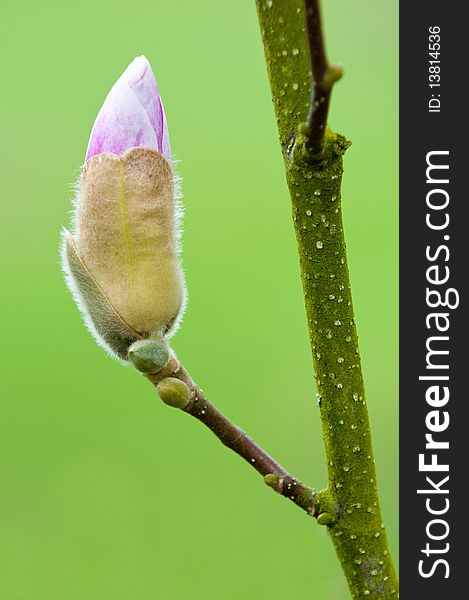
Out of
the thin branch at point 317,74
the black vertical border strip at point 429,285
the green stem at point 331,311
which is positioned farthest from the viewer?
the black vertical border strip at point 429,285

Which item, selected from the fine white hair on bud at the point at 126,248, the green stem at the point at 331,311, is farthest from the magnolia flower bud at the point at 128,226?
the green stem at the point at 331,311

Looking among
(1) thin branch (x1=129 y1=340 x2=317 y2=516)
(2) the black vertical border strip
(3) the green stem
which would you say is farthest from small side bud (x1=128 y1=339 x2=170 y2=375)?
(2) the black vertical border strip

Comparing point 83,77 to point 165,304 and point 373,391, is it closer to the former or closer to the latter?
point 373,391

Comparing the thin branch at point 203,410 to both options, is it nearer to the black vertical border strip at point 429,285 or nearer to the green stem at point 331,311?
the green stem at point 331,311

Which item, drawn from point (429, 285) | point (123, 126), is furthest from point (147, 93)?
point (429, 285)

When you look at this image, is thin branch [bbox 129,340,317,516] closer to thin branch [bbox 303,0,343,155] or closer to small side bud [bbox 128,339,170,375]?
small side bud [bbox 128,339,170,375]

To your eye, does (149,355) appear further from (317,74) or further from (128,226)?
(317,74)
